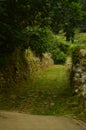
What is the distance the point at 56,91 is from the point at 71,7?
450 cm

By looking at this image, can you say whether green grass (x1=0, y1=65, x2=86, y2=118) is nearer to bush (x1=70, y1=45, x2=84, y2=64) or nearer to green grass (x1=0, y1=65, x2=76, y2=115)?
green grass (x1=0, y1=65, x2=76, y2=115)

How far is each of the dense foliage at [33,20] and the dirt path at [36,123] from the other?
21.6ft

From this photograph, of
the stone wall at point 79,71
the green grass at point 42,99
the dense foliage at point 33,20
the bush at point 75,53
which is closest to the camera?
the green grass at point 42,99

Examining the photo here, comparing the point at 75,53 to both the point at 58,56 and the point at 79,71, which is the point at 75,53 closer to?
the point at 79,71

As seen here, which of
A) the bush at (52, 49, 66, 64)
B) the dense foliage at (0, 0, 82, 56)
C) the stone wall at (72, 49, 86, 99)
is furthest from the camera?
the bush at (52, 49, 66, 64)

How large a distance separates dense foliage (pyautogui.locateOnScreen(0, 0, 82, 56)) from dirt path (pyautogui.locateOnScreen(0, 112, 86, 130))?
6.57 m

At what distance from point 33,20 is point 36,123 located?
9.38 m

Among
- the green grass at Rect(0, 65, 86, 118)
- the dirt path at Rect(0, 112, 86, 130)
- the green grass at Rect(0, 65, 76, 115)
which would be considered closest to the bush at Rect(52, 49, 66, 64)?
the green grass at Rect(0, 65, 76, 115)

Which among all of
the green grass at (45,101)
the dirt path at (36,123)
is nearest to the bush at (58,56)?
the green grass at (45,101)

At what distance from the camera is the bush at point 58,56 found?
38438 mm

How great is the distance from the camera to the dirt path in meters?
10.8

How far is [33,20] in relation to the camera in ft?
65.2

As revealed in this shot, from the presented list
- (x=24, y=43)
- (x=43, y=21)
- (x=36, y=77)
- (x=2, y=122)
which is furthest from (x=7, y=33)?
(x=36, y=77)

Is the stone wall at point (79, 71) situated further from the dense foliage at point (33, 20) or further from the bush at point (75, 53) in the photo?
the dense foliage at point (33, 20)
